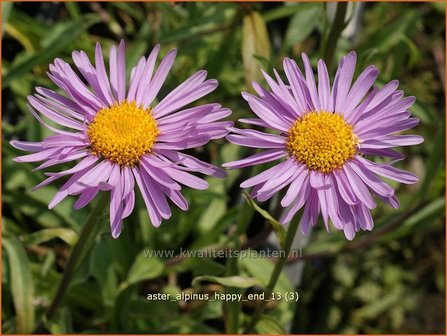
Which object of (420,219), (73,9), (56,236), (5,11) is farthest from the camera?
(73,9)

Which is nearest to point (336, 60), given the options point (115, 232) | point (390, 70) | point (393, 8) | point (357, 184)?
point (390, 70)

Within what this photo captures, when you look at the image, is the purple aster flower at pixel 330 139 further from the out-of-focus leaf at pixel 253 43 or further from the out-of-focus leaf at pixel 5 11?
the out-of-focus leaf at pixel 5 11

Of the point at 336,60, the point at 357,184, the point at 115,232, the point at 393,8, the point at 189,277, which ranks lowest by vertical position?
the point at 115,232

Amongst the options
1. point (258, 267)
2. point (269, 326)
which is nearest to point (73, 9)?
point (258, 267)

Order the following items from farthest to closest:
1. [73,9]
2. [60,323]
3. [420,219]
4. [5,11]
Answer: [73,9] → [420,219] → [5,11] → [60,323]

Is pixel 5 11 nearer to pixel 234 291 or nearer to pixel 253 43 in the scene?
pixel 253 43

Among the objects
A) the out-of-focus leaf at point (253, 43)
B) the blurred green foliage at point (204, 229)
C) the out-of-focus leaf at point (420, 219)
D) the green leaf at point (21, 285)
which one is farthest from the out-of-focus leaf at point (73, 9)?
the out-of-focus leaf at point (420, 219)

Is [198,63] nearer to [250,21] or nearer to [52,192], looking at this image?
[250,21]
